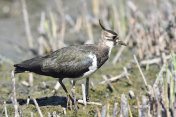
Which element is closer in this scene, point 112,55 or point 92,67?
point 92,67

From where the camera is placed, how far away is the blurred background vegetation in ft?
19.7

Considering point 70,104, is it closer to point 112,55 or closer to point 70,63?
point 70,63

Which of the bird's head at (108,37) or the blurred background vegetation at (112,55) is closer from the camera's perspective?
the blurred background vegetation at (112,55)

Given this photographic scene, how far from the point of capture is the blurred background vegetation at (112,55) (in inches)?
237

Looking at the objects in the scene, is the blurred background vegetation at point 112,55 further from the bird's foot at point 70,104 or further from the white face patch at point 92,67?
the white face patch at point 92,67

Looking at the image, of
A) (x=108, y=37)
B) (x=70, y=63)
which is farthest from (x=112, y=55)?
(x=70, y=63)

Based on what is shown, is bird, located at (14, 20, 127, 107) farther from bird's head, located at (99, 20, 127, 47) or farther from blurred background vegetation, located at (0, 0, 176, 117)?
blurred background vegetation, located at (0, 0, 176, 117)

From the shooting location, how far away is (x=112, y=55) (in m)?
9.28

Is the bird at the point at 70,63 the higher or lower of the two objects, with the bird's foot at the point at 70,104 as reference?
higher

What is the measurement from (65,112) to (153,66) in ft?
9.25

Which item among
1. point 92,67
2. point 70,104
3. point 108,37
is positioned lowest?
point 70,104

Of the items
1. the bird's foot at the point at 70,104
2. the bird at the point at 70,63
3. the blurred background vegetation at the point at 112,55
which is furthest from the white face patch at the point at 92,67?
the blurred background vegetation at the point at 112,55

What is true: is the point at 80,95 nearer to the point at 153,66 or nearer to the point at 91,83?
the point at 91,83

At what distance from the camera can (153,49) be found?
8.73 metres
